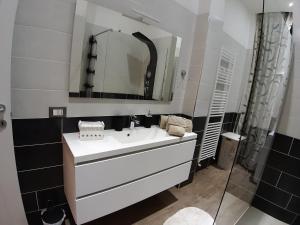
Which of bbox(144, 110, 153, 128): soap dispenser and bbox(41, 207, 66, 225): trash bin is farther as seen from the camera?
bbox(144, 110, 153, 128): soap dispenser

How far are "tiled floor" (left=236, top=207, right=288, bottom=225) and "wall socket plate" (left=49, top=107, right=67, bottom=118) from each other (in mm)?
1902

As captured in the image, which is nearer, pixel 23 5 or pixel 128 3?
pixel 23 5

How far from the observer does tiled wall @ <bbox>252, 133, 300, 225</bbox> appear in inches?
61.6

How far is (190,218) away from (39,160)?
1.46 meters

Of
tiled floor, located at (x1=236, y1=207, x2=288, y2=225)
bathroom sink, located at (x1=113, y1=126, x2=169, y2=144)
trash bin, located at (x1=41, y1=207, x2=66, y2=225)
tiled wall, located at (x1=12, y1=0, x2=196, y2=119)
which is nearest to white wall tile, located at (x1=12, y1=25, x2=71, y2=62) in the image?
tiled wall, located at (x1=12, y1=0, x2=196, y2=119)

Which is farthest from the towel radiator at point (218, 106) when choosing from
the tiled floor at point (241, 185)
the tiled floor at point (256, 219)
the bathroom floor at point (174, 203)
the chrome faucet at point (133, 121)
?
the chrome faucet at point (133, 121)

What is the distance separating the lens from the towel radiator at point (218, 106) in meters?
2.24

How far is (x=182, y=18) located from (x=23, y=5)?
4.69 ft

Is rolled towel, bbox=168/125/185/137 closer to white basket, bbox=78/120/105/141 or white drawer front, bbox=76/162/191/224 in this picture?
white drawer front, bbox=76/162/191/224

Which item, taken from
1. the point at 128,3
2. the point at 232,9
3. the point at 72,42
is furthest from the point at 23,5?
the point at 232,9

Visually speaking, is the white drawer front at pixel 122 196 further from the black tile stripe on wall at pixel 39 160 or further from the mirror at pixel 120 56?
the mirror at pixel 120 56

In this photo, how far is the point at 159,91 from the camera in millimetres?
1834

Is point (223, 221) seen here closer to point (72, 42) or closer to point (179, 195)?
point (179, 195)

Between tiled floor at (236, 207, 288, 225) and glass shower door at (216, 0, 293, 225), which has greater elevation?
glass shower door at (216, 0, 293, 225)
